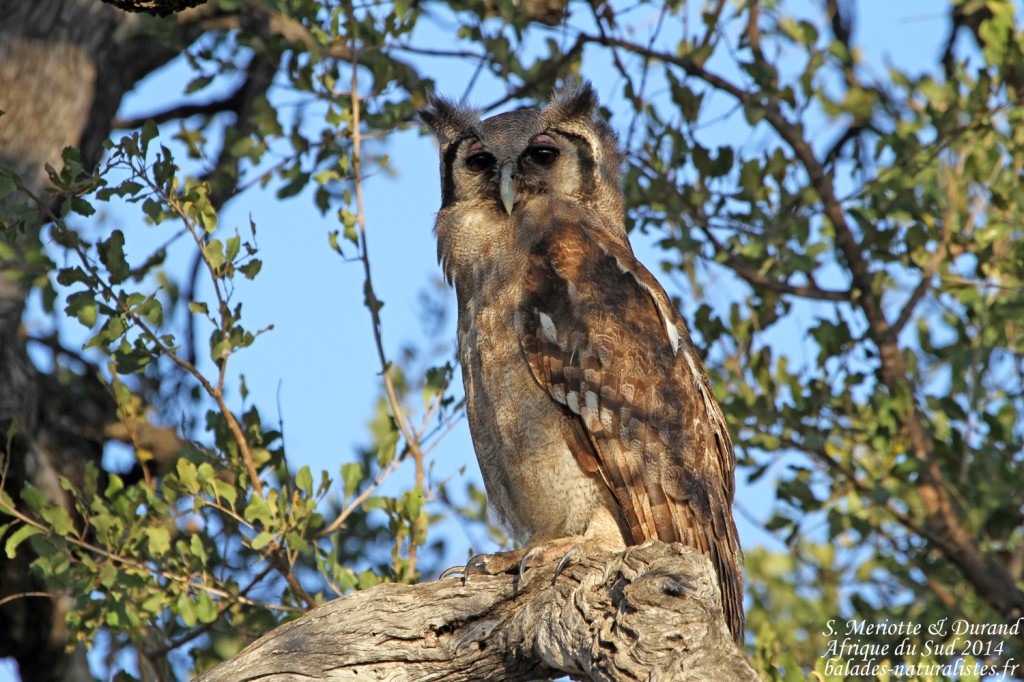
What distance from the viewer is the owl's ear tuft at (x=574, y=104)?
4543 mm

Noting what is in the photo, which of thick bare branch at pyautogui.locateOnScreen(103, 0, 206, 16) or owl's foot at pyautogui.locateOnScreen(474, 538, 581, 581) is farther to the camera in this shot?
owl's foot at pyautogui.locateOnScreen(474, 538, 581, 581)

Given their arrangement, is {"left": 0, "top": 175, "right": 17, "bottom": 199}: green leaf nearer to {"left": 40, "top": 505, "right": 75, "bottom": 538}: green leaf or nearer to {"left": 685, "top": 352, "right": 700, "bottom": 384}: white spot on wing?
{"left": 40, "top": 505, "right": 75, "bottom": 538}: green leaf

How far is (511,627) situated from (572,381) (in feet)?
2.84

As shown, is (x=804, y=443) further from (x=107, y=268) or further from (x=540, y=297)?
(x=107, y=268)

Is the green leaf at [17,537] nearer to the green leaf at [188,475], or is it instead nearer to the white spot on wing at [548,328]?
the green leaf at [188,475]

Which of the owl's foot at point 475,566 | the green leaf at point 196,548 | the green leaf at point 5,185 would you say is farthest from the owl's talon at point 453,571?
the green leaf at point 5,185

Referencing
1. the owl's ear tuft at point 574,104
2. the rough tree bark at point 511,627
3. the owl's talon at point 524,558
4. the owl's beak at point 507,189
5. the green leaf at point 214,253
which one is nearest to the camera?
the rough tree bark at point 511,627

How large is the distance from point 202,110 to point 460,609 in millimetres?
4144

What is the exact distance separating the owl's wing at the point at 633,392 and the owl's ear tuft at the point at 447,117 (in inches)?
35.3

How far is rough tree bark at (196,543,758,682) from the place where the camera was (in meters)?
2.59

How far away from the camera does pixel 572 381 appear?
11.8ft

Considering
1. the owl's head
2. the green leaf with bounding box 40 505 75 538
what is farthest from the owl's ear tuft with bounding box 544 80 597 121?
the green leaf with bounding box 40 505 75 538

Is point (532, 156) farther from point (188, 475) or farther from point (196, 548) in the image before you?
point (196, 548)

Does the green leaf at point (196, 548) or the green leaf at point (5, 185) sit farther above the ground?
the green leaf at point (5, 185)
